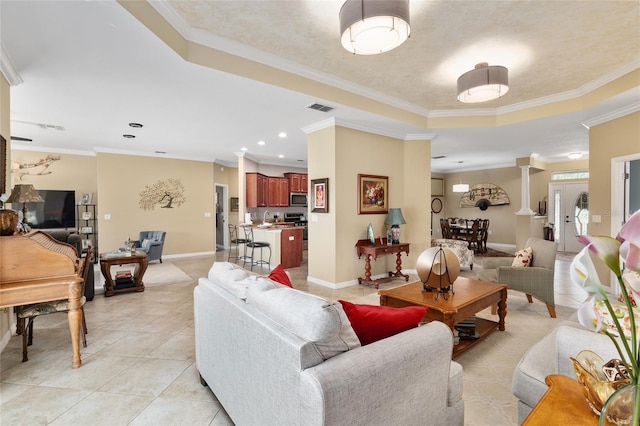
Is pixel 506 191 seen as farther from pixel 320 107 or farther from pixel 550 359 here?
pixel 550 359

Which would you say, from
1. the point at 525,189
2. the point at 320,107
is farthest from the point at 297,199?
the point at 525,189

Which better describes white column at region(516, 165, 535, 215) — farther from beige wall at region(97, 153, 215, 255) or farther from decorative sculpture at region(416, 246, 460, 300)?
beige wall at region(97, 153, 215, 255)

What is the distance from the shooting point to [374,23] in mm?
2195

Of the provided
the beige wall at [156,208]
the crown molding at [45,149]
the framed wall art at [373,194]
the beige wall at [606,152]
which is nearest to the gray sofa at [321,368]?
the framed wall art at [373,194]

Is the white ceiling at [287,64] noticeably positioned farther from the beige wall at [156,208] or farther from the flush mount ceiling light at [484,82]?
the beige wall at [156,208]

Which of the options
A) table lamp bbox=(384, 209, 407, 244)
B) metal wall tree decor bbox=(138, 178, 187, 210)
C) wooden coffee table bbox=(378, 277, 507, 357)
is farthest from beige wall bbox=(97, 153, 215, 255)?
wooden coffee table bbox=(378, 277, 507, 357)

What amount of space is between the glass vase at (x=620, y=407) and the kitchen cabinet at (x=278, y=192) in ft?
27.6

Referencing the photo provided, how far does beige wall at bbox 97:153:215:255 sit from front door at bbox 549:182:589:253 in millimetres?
9955

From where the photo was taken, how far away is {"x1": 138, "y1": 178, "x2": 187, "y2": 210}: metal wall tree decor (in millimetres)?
7527

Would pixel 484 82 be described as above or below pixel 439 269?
above

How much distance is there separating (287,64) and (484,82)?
221 centimetres

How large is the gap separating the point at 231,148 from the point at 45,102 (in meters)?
3.43

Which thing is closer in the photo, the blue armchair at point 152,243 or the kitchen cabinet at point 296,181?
the blue armchair at point 152,243

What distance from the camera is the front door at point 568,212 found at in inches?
330
